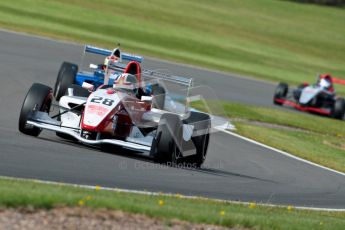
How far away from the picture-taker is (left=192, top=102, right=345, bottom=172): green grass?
61.7 feet

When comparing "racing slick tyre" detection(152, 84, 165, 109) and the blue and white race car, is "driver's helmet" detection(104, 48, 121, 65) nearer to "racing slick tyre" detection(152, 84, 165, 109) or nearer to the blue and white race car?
the blue and white race car

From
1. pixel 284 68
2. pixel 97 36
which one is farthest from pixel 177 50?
pixel 284 68

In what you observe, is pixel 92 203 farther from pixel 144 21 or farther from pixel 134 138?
pixel 144 21

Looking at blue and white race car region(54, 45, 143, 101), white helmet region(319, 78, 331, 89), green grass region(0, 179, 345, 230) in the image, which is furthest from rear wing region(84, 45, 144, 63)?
white helmet region(319, 78, 331, 89)

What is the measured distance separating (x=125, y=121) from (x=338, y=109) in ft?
54.6

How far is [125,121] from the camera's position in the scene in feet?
45.3

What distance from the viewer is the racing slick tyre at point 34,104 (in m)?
13.3

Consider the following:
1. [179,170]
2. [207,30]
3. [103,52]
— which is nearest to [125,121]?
[179,170]

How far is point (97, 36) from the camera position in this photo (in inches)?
A: 1529

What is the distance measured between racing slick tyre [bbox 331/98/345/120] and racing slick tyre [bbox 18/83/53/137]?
16947 millimetres

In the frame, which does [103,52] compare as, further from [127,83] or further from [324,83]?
[324,83]

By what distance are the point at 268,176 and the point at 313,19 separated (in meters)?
57.8

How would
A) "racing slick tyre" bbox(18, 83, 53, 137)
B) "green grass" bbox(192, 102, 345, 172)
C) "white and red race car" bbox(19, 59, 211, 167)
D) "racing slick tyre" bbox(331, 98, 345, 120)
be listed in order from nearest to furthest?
"white and red race car" bbox(19, 59, 211, 167)
"racing slick tyre" bbox(18, 83, 53, 137)
"green grass" bbox(192, 102, 345, 172)
"racing slick tyre" bbox(331, 98, 345, 120)

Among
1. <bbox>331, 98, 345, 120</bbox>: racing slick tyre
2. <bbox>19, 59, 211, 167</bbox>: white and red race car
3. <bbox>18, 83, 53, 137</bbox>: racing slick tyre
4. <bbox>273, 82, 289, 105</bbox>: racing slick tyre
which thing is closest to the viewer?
<bbox>19, 59, 211, 167</bbox>: white and red race car
